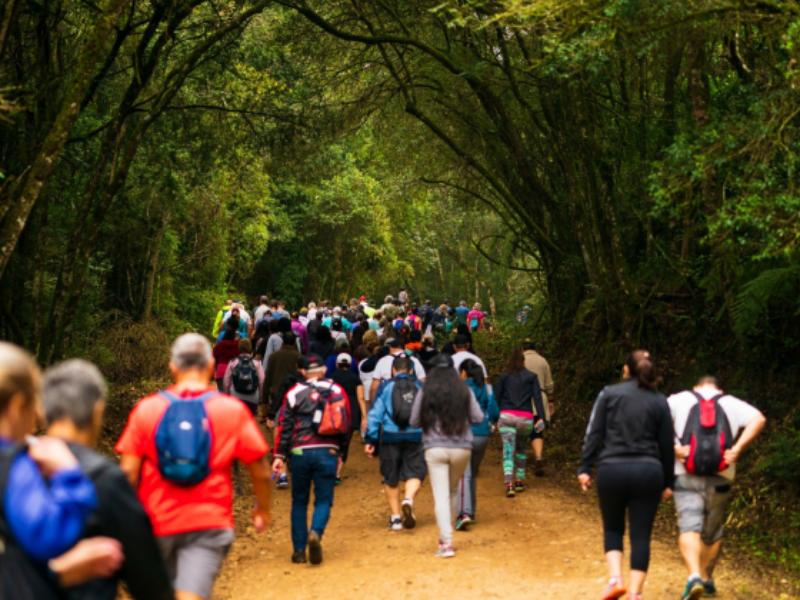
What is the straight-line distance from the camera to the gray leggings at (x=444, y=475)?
1070 centimetres

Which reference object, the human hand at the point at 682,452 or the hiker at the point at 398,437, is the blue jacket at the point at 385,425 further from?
the human hand at the point at 682,452

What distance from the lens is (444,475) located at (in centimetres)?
1081

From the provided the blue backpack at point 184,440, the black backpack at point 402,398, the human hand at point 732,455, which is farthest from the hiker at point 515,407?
the blue backpack at point 184,440

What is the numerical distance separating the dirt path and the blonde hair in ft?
20.6

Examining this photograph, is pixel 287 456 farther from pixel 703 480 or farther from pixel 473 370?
pixel 703 480

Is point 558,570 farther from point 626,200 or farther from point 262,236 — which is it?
point 262,236

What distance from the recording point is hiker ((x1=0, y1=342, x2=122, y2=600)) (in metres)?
3.51

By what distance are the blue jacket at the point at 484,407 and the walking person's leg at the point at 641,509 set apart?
13.0 feet

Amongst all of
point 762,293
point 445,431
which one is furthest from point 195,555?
point 762,293

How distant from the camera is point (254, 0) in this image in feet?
54.5

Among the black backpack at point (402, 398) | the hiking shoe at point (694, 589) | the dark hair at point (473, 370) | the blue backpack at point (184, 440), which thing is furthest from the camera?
the dark hair at point (473, 370)

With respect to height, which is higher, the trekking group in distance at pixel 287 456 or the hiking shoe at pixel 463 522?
the trekking group in distance at pixel 287 456

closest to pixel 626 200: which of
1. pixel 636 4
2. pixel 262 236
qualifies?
pixel 636 4

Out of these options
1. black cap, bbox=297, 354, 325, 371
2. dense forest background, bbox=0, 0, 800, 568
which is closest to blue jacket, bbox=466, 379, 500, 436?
black cap, bbox=297, 354, 325, 371
